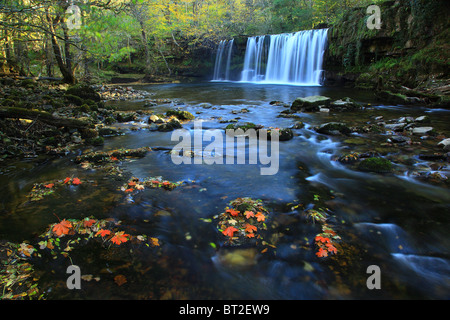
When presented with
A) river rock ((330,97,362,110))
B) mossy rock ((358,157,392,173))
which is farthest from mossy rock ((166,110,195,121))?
mossy rock ((358,157,392,173))

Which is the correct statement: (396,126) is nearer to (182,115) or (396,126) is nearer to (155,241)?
(182,115)

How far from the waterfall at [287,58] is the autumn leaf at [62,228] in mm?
23267

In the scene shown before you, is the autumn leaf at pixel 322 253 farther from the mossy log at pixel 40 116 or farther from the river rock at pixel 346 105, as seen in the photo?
the river rock at pixel 346 105

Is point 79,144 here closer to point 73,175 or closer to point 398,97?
point 73,175

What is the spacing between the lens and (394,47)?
55.3 ft

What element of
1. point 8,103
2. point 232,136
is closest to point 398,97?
point 232,136

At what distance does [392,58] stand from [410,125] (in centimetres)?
1258

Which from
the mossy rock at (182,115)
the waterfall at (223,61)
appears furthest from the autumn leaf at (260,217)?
the waterfall at (223,61)

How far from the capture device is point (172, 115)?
1019cm

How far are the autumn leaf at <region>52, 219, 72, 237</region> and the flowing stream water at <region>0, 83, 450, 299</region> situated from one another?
0.62ft

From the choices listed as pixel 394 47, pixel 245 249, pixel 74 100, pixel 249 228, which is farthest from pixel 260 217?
pixel 394 47

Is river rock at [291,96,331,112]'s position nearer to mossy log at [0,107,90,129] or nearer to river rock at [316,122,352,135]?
river rock at [316,122,352,135]

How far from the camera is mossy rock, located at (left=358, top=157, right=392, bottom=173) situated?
4.75m

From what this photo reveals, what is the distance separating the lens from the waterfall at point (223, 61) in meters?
32.2
